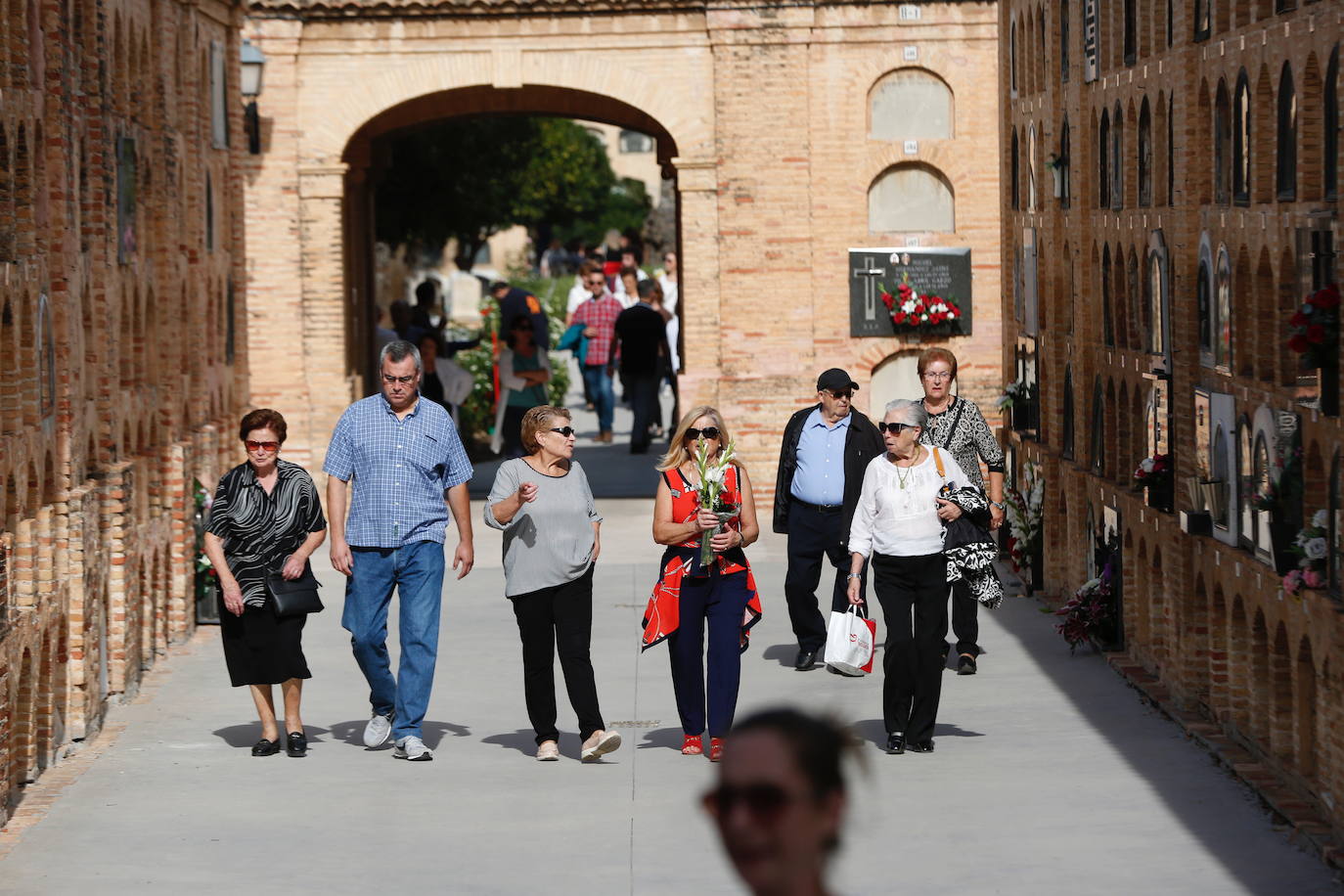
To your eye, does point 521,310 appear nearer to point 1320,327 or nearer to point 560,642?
point 560,642

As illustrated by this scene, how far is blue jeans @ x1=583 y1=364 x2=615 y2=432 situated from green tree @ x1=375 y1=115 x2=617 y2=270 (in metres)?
3.19

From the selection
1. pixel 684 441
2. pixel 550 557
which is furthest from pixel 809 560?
pixel 550 557

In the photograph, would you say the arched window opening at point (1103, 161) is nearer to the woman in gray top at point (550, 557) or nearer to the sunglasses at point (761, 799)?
the woman in gray top at point (550, 557)

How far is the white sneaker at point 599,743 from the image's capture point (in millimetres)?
10695

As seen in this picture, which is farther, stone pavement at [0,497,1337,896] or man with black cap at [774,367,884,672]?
man with black cap at [774,367,884,672]

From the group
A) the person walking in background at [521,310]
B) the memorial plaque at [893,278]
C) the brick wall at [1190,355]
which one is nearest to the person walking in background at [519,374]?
the person walking in background at [521,310]

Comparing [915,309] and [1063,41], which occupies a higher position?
[1063,41]

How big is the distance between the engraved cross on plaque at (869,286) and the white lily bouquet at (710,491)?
10519mm

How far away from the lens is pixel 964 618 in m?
12.8

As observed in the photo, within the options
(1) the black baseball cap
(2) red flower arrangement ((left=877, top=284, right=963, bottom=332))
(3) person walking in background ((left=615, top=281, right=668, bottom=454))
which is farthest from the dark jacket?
(3) person walking in background ((left=615, top=281, right=668, bottom=454))

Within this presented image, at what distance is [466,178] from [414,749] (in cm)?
3509

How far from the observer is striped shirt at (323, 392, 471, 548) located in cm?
1078

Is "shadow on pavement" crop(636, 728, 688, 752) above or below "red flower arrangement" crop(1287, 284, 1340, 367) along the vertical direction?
below

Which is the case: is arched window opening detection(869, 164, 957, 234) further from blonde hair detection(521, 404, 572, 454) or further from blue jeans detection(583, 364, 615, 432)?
blonde hair detection(521, 404, 572, 454)
